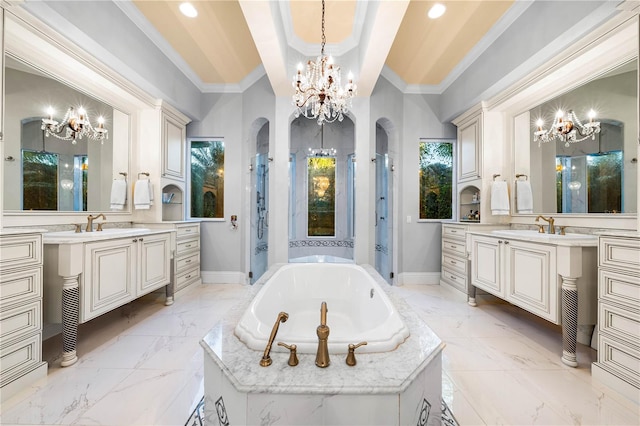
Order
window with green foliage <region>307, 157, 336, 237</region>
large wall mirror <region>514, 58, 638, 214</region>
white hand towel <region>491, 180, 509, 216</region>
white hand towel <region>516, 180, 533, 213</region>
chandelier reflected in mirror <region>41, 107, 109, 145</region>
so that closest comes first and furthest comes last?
large wall mirror <region>514, 58, 638, 214</region> < chandelier reflected in mirror <region>41, 107, 109, 145</region> < white hand towel <region>516, 180, 533, 213</region> < white hand towel <region>491, 180, 509, 216</region> < window with green foliage <region>307, 157, 336, 237</region>

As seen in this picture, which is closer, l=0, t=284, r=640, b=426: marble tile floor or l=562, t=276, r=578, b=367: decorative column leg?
l=0, t=284, r=640, b=426: marble tile floor

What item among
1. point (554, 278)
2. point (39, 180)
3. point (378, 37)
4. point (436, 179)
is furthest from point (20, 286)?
point (436, 179)

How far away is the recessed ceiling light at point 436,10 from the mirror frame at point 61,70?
3.12m

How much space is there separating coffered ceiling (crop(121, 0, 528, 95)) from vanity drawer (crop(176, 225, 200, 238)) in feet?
6.83

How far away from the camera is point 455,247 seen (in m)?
3.59

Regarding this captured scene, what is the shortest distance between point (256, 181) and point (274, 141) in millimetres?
690

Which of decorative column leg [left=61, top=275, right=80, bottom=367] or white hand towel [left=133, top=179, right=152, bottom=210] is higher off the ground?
white hand towel [left=133, top=179, right=152, bottom=210]

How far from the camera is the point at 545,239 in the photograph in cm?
208

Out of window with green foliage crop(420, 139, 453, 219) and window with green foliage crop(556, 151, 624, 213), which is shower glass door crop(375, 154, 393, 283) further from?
window with green foliage crop(556, 151, 624, 213)

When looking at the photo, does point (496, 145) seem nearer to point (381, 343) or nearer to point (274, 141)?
point (274, 141)

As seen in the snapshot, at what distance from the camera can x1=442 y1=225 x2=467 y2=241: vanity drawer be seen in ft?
11.3

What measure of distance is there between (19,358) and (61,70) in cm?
225

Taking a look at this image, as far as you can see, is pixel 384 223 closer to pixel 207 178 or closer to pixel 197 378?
pixel 207 178

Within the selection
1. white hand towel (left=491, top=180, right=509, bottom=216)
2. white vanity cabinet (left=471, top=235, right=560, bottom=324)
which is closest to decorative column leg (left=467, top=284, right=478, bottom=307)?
white vanity cabinet (left=471, top=235, right=560, bottom=324)
